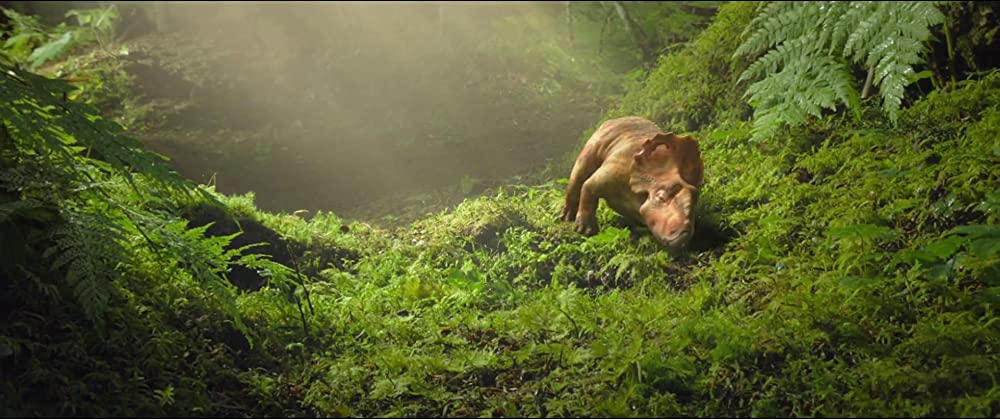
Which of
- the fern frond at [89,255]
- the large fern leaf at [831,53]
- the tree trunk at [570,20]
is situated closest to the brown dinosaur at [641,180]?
the large fern leaf at [831,53]

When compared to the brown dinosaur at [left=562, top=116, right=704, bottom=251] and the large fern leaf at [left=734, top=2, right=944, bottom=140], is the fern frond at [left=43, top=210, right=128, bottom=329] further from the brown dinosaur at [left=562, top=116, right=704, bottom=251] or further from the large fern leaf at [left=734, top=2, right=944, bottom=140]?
the large fern leaf at [left=734, top=2, right=944, bottom=140]

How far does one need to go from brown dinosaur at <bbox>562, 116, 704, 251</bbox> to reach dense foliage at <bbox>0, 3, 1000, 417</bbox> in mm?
188

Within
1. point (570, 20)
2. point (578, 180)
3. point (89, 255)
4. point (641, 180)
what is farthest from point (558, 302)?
point (570, 20)

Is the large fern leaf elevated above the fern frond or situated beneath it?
elevated above

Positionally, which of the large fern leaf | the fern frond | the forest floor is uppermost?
the large fern leaf

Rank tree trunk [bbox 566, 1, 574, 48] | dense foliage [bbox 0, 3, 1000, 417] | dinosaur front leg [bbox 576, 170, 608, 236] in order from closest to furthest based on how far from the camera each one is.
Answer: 1. dense foliage [bbox 0, 3, 1000, 417]
2. dinosaur front leg [bbox 576, 170, 608, 236]
3. tree trunk [bbox 566, 1, 574, 48]

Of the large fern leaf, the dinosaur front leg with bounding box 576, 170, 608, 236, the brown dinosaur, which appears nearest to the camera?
the brown dinosaur

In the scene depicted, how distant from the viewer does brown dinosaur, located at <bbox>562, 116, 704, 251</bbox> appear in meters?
3.49

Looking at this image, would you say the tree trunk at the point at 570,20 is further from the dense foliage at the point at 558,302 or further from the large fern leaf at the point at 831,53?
the dense foliage at the point at 558,302

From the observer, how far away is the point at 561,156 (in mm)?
6531

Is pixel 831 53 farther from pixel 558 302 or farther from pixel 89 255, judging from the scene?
pixel 89 255

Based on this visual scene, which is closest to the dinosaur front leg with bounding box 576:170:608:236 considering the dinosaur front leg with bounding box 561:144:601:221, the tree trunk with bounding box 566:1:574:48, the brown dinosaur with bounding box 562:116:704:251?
the brown dinosaur with bounding box 562:116:704:251

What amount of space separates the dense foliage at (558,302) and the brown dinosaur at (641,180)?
19 centimetres

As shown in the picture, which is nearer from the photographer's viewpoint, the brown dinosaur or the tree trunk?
the brown dinosaur
